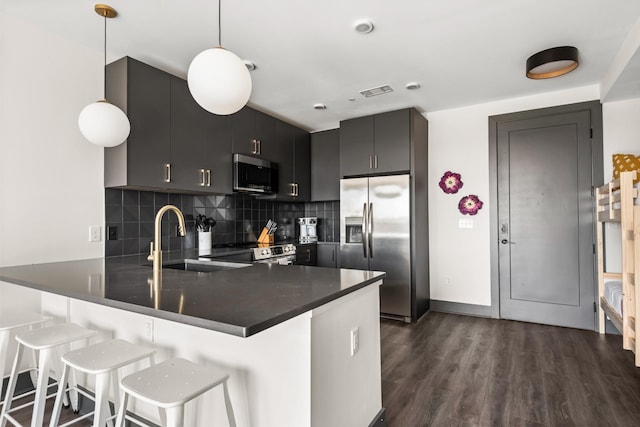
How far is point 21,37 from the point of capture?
2.26 metres

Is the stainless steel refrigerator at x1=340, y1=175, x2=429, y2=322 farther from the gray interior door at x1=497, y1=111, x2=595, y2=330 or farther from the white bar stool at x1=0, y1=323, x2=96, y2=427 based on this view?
the white bar stool at x1=0, y1=323, x2=96, y2=427

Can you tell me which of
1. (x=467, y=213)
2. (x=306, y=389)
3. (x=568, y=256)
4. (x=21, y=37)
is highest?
(x=21, y=37)

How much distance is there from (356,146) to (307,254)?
144 centimetres

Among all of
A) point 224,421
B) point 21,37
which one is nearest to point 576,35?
point 224,421

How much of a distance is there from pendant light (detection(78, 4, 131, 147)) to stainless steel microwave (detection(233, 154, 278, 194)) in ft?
4.39

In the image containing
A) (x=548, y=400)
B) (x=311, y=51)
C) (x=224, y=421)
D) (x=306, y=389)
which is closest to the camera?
(x=306, y=389)

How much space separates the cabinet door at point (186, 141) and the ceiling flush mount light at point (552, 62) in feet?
9.19

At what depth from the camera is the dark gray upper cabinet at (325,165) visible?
181 inches

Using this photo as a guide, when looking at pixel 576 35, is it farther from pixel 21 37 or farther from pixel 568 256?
pixel 21 37

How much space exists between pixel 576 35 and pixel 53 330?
3.69m

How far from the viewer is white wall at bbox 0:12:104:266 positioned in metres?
2.20

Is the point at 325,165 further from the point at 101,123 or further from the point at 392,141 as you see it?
the point at 101,123

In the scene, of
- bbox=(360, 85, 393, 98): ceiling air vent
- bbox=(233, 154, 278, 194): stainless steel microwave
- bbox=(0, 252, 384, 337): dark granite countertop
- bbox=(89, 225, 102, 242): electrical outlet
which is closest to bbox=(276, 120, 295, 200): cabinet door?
bbox=(233, 154, 278, 194): stainless steel microwave

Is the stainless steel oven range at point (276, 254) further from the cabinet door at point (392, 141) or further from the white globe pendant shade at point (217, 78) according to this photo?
the white globe pendant shade at point (217, 78)
